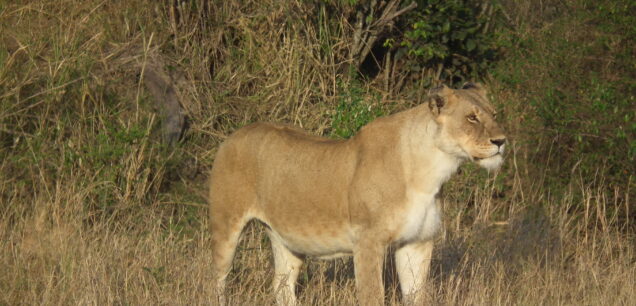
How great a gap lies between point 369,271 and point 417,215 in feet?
1.43

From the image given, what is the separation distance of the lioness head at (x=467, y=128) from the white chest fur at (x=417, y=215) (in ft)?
1.02

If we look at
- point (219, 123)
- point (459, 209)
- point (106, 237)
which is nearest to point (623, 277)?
point (459, 209)

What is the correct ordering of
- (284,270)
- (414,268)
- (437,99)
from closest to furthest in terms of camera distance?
(437,99) < (414,268) < (284,270)

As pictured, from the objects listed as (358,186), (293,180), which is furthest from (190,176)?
(358,186)

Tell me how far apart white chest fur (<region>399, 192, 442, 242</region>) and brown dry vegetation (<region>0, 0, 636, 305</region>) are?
21.9 inches

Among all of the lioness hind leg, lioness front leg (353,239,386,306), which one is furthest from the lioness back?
the lioness hind leg

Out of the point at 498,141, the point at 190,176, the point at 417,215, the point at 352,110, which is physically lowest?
the point at 190,176

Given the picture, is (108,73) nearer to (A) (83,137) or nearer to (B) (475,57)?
(A) (83,137)

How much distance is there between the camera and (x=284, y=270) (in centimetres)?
653

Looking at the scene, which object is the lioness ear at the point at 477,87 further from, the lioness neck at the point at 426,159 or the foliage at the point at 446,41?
the foliage at the point at 446,41

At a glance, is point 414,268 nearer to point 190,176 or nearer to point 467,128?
point 467,128

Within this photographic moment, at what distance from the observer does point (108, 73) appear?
9328mm

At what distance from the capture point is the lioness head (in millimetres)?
5246

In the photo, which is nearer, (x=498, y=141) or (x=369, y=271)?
(x=498, y=141)
